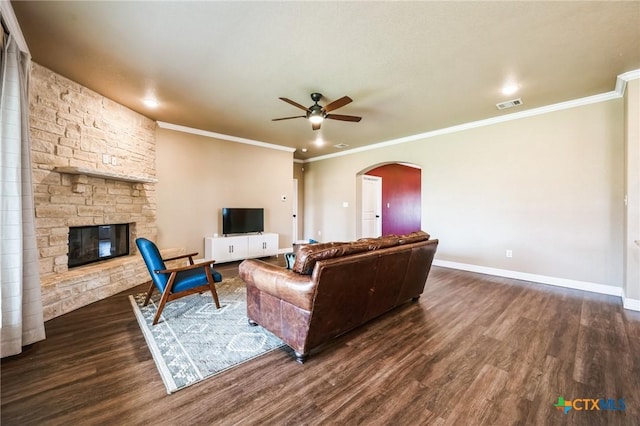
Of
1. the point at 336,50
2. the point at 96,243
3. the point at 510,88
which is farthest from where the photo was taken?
the point at 96,243

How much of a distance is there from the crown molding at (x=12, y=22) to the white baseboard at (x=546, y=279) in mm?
6464

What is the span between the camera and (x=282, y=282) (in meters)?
2.07

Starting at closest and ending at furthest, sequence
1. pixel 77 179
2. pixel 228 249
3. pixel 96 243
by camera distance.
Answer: pixel 77 179, pixel 96 243, pixel 228 249

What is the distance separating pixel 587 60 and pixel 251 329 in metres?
4.52

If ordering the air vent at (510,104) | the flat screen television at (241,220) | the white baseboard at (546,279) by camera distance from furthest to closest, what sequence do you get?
the flat screen television at (241,220) < the air vent at (510,104) < the white baseboard at (546,279)

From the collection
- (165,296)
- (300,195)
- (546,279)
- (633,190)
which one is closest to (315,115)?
(165,296)

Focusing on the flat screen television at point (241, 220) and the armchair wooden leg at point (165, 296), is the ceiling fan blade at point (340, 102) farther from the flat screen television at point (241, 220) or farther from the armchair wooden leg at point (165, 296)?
the flat screen television at point (241, 220)

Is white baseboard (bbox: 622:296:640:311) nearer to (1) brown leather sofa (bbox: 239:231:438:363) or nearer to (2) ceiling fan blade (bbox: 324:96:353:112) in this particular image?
(1) brown leather sofa (bbox: 239:231:438:363)

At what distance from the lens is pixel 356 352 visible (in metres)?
2.16

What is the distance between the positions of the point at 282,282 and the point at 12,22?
309cm

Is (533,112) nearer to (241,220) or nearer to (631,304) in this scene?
(631,304)

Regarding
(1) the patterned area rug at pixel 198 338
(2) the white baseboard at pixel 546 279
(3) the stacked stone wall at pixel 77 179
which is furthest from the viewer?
(2) the white baseboard at pixel 546 279

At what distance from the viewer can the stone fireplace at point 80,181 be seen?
2.85 metres

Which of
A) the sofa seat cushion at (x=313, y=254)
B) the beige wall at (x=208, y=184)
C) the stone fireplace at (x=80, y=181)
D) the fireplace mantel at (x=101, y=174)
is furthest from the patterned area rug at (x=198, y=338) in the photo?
the beige wall at (x=208, y=184)
